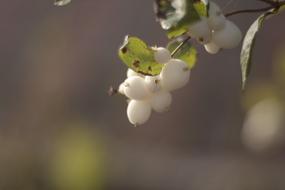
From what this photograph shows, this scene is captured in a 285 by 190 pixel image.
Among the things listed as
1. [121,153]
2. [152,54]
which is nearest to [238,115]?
[121,153]

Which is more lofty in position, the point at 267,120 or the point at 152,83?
the point at 267,120

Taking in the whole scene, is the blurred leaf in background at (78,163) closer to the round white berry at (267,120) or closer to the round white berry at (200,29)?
the round white berry at (267,120)

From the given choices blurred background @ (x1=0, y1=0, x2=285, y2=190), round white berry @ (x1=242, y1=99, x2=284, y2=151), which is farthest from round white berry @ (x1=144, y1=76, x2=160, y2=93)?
blurred background @ (x1=0, y1=0, x2=285, y2=190)

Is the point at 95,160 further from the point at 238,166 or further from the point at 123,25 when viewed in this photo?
the point at 123,25

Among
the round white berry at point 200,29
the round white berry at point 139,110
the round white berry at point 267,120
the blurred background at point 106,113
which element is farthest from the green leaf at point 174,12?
the blurred background at point 106,113

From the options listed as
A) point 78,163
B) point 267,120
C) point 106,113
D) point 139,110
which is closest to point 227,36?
point 139,110

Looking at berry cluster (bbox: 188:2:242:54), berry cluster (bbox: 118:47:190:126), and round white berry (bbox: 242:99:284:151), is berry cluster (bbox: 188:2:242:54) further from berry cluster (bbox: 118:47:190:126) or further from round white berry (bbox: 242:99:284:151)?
round white berry (bbox: 242:99:284:151)

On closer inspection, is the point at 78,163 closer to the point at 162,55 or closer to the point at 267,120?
the point at 267,120
